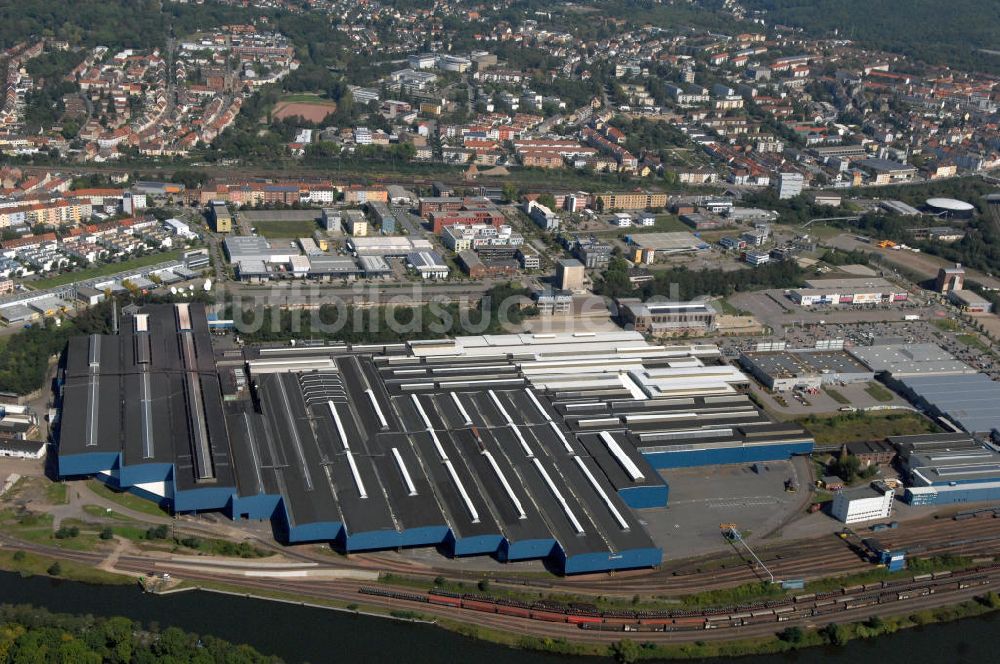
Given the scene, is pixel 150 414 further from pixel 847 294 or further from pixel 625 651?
pixel 847 294

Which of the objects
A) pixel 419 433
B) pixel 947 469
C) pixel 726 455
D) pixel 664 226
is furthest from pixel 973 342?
pixel 419 433

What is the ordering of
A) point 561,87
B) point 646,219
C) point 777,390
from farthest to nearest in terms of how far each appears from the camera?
point 561,87, point 646,219, point 777,390

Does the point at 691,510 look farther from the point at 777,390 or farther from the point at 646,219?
the point at 646,219

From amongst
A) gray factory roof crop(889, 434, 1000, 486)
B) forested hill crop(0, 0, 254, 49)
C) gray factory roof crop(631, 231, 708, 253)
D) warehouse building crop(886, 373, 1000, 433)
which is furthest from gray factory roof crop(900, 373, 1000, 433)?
forested hill crop(0, 0, 254, 49)

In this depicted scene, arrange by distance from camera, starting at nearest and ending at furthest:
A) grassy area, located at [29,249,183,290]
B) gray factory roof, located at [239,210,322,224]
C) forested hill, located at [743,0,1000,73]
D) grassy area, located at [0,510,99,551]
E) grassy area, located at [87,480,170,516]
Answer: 1. grassy area, located at [0,510,99,551]
2. grassy area, located at [87,480,170,516]
3. grassy area, located at [29,249,183,290]
4. gray factory roof, located at [239,210,322,224]
5. forested hill, located at [743,0,1000,73]

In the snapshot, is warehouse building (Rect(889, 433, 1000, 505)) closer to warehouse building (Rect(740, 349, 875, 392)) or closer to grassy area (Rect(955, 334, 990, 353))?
warehouse building (Rect(740, 349, 875, 392))

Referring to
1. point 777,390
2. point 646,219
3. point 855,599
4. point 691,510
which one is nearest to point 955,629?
point 855,599
